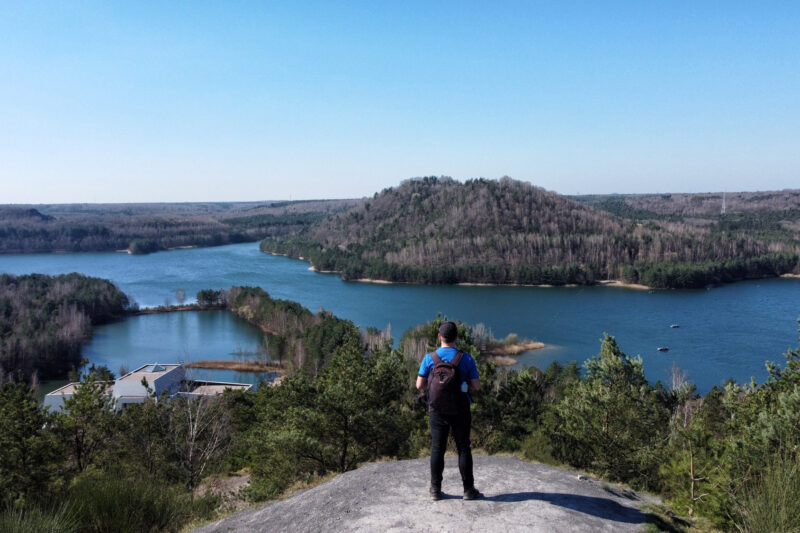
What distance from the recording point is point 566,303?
58250mm

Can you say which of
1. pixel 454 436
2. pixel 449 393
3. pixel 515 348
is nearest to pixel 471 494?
pixel 454 436

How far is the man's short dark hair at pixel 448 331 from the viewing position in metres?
4.82

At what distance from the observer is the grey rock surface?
15.6 feet

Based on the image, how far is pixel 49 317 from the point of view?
4819cm

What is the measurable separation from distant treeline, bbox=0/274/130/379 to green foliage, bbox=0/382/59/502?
23.0m

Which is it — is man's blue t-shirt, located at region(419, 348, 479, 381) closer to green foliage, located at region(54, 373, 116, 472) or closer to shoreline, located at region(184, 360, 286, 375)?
green foliage, located at region(54, 373, 116, 472)

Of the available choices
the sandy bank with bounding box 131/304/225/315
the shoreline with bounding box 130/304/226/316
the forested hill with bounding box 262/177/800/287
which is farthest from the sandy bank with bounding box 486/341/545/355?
the sandy bank with bounding box 131/304/225/315

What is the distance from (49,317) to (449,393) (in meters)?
53.3

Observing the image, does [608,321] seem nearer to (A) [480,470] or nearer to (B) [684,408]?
(B) [684,408]

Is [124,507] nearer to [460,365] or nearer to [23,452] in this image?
[23,452]

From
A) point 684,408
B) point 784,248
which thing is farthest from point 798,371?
point 784,248

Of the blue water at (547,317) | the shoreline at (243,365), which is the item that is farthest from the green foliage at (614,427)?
the shoreline at (243,365)

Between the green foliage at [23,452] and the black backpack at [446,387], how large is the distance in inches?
185

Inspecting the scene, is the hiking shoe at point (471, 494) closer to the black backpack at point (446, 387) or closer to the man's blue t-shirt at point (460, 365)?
the black backpack at point (446, 387)
